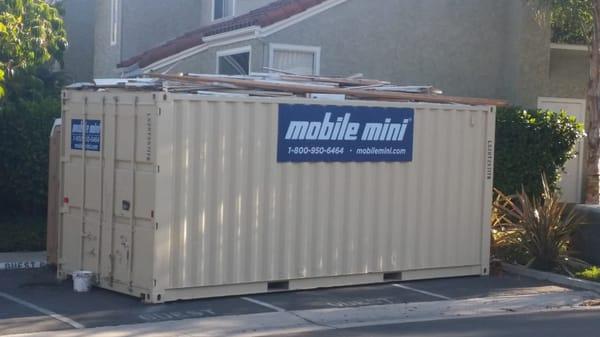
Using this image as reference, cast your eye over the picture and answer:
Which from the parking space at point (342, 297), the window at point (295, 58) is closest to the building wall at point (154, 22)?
the window at point (295, 58)

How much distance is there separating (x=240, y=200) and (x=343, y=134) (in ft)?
5.95

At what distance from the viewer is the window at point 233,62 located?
65.8 ft

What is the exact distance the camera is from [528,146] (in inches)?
731

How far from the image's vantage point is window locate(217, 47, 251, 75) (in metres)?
20.1

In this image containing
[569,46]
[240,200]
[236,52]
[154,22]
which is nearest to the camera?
[240,200]

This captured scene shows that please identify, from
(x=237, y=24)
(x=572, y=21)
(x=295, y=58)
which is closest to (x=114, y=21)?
(x=237, y=24)

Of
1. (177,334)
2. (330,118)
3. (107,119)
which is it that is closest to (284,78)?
(330,118)

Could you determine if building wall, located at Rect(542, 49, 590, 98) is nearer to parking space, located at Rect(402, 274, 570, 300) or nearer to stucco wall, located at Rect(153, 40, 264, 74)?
stucco wall, located at Rect(153, 40, 264, 74)

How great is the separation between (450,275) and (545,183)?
11.1 feet

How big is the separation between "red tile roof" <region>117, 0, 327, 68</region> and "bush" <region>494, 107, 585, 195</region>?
4.35 metres

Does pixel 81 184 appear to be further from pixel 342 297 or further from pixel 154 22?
pixel 154 22

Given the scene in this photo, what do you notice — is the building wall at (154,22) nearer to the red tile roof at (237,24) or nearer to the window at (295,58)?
the red tile roof at (237,24)

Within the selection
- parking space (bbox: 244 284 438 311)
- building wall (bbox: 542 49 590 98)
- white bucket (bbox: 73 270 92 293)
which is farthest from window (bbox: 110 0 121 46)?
parking space (bbox: 244 284 438 311)

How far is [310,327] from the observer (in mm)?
11844
